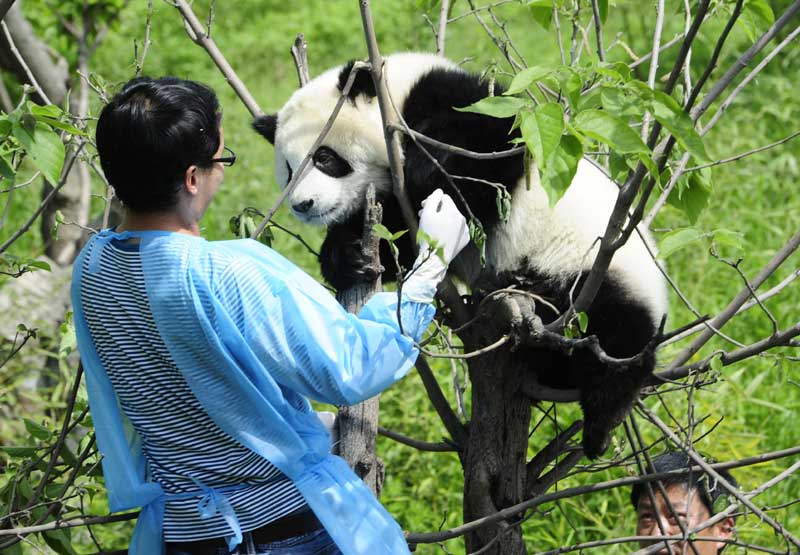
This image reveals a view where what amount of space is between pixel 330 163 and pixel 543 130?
1.55 meters

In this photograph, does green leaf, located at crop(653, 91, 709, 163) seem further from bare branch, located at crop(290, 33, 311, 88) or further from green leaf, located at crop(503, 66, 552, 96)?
bare branch, located at crop(290, 33, 311, 88)

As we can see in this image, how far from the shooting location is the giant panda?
9.10 ft

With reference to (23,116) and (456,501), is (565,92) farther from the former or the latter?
(456,501)

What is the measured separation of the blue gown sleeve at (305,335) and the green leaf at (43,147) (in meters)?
0.45

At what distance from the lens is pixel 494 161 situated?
112 inches

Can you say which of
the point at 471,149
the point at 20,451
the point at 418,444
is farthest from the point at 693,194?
the point at 20,451

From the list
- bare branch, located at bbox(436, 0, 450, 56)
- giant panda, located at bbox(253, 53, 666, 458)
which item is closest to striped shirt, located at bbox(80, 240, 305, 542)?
giant panda, located at bbox(253, 53, 666, 458)

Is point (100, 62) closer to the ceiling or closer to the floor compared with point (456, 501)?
closer to the ceiling

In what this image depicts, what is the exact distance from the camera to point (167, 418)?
186 centimetres

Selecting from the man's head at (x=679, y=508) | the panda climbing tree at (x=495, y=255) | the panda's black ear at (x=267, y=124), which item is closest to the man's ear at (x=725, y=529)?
the man's head at (x=679, y=508)

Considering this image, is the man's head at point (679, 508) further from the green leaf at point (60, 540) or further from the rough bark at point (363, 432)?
the green leaf at point (60, 540)

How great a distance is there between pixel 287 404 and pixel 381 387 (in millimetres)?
185

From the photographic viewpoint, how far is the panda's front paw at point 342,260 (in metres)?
2.59

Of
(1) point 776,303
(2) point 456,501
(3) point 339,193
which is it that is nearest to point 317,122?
(3) point 339,193
